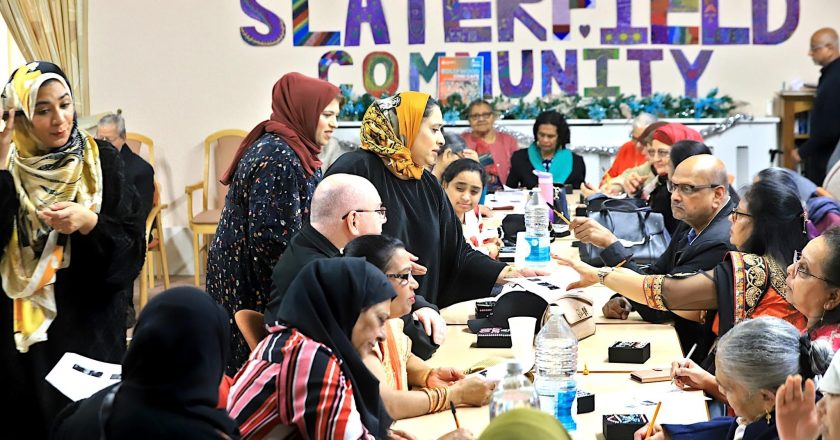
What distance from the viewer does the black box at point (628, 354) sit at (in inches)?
139

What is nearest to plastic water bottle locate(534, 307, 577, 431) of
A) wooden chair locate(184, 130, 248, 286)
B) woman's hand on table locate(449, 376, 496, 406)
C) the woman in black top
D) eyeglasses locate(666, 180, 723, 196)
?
woman's hand on table locate(449, 376, 496, 406)

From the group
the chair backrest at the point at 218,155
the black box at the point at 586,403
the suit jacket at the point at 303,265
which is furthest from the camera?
the chair backrest at the point at 218,155

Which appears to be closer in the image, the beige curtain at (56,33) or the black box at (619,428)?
the black box at (619,428)

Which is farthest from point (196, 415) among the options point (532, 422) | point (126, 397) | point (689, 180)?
point (689, 180)

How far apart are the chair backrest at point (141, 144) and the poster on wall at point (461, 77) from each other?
2613mm

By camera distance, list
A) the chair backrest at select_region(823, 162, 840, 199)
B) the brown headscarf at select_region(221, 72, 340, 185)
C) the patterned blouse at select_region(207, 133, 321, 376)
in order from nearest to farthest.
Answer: the patterned blouse at select_region(207, 133, 321, 376) < the brown headscarf at select_region(221, 72, 340, 185) < the chair backrest at select_region(823, 162, 840, 199)

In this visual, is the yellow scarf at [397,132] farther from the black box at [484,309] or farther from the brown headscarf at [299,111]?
the black box at [484,309]

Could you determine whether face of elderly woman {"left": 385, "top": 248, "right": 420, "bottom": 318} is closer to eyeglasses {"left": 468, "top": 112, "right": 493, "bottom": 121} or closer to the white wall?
eyeglasses {"left": 468, "top": 112, "right": 493, "bottom": 121}

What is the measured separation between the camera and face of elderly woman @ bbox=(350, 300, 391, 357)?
254 cm

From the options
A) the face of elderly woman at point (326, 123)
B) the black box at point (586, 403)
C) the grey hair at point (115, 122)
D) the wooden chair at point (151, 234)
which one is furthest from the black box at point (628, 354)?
the grey hair at point (115, 122)

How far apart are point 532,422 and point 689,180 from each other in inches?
118

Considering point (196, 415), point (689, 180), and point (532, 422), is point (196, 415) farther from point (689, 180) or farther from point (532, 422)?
point (689, 180)

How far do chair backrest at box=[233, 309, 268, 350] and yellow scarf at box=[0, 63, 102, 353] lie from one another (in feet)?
3.16

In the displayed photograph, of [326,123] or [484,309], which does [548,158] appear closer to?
[326,123]
